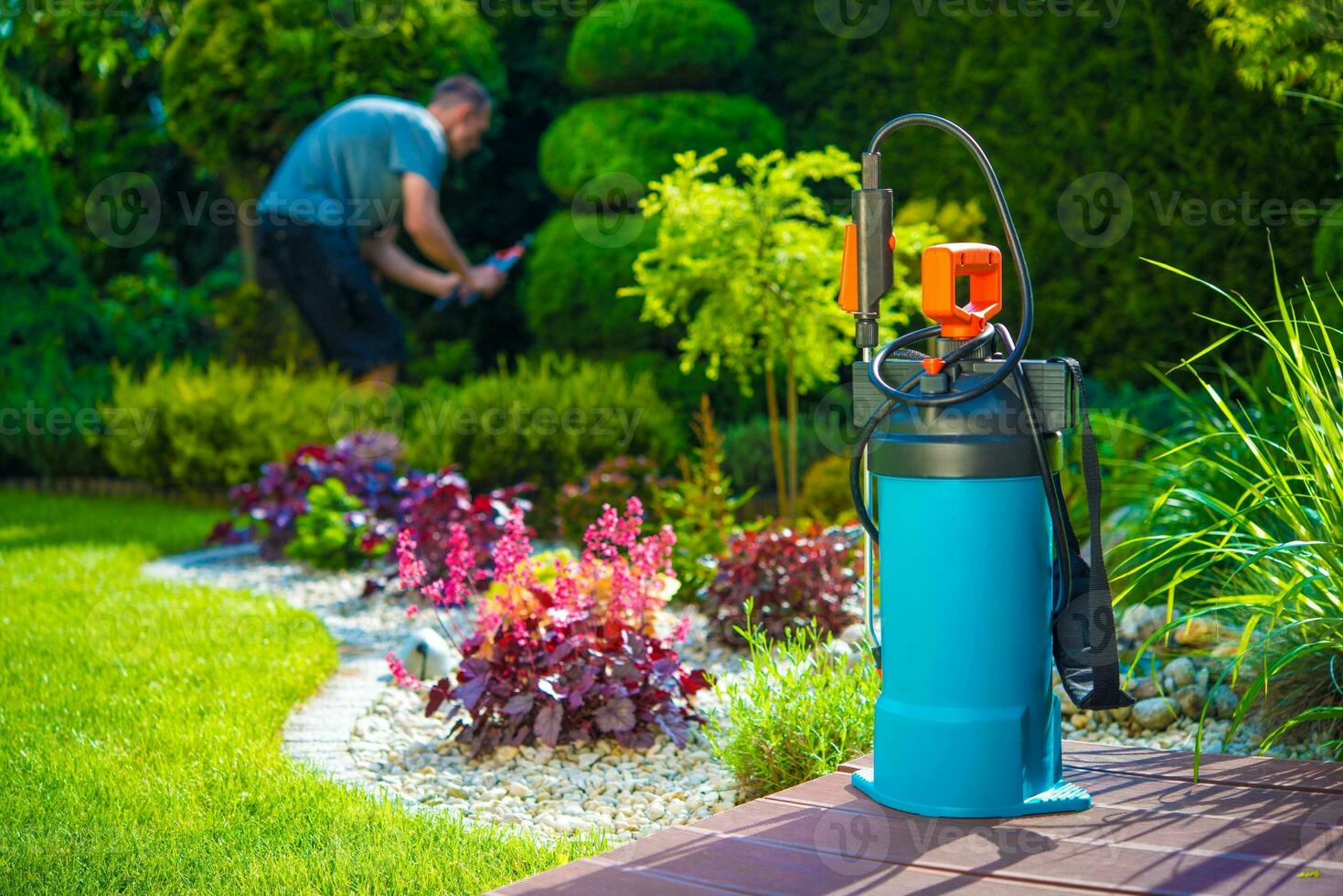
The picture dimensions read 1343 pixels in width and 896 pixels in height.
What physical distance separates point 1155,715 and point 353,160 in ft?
20.3

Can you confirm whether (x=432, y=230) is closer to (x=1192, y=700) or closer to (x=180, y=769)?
(x=180, y=769)

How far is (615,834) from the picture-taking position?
9.70 ft

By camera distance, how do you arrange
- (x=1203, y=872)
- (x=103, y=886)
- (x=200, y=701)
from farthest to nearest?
(x=200, y=701) → (x=103, y=886) → (x=1203, y=872)

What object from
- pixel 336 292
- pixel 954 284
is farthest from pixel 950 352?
pixel 336 292

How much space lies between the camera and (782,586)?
4645mm

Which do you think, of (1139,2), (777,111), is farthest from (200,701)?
(777,111)

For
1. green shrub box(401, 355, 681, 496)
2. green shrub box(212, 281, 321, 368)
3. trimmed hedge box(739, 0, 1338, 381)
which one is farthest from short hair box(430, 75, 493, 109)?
trimmed hedge box(739, 0, 1338, 381)

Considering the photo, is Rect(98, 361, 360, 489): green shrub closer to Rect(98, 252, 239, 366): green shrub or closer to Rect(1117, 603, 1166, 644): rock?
Rect(98, 252, 239, 366): green shrub

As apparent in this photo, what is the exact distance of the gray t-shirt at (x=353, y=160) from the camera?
7.92 m

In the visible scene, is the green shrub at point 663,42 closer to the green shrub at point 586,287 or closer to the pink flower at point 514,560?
the green shrub at point 586,287

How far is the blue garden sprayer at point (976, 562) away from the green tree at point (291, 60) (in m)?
8.14

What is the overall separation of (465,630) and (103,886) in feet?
8.00

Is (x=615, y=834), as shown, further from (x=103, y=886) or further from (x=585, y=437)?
(x=585, y=437)

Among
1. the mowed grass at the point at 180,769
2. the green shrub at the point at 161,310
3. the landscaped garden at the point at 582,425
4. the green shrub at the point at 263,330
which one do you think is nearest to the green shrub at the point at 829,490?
the landscaped garden at the point at 582,425
